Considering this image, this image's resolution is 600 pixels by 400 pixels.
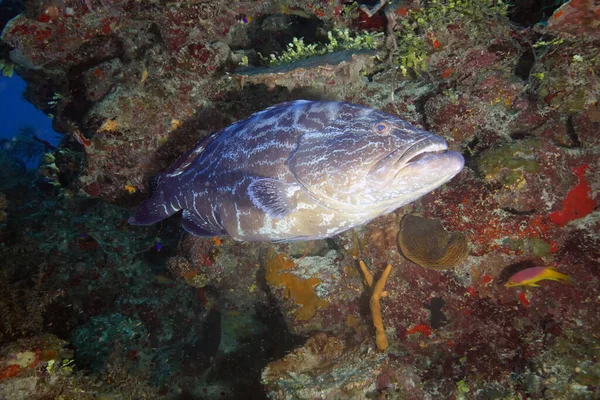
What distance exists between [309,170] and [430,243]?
2.38 m

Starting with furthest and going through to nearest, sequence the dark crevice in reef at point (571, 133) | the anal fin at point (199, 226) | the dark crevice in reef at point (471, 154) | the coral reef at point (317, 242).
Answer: the anal fin at point (199, 226) → the dark crevice in reef at point (471, 154) → the dark crevice in reef at point (571, 133) → the coral reef at point (317, 242)

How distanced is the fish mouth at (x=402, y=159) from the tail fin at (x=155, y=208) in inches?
141

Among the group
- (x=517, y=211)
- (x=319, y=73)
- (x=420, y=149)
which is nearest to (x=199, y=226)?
(x=319, y=73)

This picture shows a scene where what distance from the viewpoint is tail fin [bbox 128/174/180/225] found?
16.6ft

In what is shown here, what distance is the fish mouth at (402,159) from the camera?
9.59 ft

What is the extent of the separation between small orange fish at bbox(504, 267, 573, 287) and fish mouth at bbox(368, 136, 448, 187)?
236cm

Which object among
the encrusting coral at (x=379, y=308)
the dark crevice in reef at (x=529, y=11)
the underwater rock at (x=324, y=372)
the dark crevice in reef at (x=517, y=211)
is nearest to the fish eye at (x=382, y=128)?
the dark crevice in reef at (x=517, y=211)

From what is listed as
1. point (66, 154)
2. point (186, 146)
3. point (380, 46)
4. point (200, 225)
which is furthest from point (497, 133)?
point (66, 154)

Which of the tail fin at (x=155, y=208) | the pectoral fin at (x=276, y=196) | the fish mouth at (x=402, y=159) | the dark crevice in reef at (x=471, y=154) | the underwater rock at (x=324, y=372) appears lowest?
the underwater rock at (x=324, y=372)

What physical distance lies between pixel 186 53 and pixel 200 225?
3.11m

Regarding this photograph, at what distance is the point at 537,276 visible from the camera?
393 centimetres

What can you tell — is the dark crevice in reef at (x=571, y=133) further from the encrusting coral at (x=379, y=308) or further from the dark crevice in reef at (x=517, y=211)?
the encrusting coral at (x=379, y=308)

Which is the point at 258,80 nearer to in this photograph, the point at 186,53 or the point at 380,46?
the point at 186,53

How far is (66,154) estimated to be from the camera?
24.0ft
